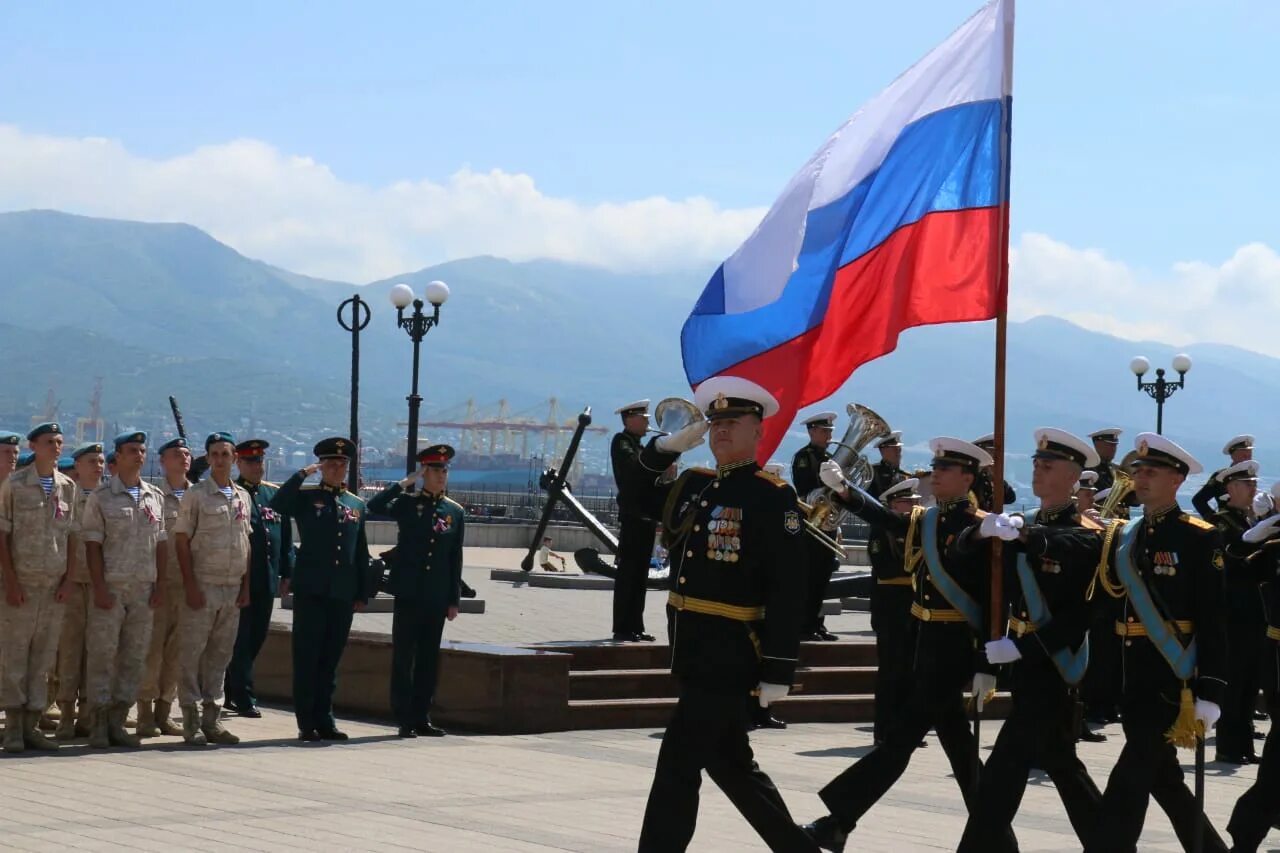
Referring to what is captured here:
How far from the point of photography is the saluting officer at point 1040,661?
787cm

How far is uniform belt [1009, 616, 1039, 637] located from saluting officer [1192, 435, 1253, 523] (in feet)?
20.6

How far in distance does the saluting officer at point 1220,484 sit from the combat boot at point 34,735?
8.13 metres

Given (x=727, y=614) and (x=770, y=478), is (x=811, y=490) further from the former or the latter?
(x=727, y=614)

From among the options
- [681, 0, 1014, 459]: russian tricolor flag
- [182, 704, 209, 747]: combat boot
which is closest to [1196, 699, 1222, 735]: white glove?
[681, 0, 1014, 459]: russian tricolor flag

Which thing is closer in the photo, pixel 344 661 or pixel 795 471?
pixel 344 661

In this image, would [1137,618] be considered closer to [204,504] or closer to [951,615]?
[951,615]

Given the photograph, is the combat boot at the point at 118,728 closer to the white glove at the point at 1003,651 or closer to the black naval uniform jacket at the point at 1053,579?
the black naval uniform jacket at the point at 1053,579

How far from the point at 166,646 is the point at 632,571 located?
12.3 feet

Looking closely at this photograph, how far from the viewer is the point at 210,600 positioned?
12359mm

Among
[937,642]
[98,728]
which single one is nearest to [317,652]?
[98,728]

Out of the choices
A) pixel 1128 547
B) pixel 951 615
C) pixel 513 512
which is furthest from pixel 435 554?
pixel 513 512

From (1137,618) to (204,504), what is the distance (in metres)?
6.65

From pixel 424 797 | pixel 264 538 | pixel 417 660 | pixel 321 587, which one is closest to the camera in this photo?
pixel 424 797

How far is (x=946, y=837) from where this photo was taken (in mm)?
9414
